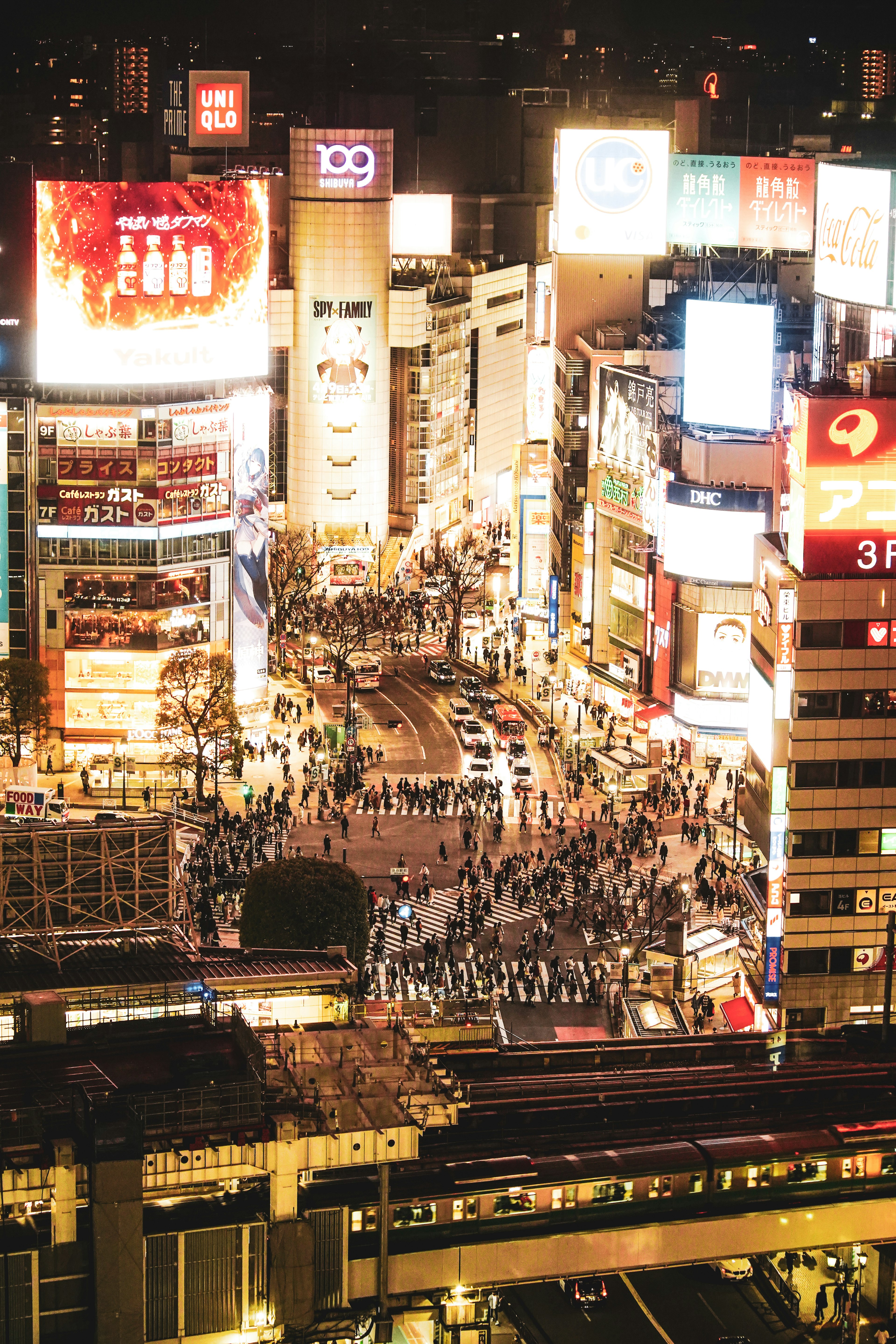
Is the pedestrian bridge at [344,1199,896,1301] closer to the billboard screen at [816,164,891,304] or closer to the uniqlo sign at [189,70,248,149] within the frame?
the billboard screen at [816,164,891,304]

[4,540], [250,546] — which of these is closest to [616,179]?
[250,546]

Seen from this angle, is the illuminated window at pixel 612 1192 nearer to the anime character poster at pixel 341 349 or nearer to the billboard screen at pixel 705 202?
the billboard screen at pixel 705 202

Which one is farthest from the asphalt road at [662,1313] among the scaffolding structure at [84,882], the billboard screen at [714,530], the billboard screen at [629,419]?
the billboard screen at [629,419]

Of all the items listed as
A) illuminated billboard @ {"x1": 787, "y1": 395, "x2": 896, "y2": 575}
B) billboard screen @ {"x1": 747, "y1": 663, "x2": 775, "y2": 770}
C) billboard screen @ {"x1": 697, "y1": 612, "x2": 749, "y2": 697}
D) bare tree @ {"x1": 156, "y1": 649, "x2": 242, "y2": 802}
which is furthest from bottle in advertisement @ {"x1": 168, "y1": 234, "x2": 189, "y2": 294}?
illuminated billboard @ {"x1": 787, "y1": 395, "x2": 896, "y2": 575}

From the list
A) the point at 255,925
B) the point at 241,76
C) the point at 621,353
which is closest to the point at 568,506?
the point at 621,353

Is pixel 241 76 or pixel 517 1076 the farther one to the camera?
pixel 241 76

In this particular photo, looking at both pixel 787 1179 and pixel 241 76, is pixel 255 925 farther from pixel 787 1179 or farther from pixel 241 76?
pixel 241 76

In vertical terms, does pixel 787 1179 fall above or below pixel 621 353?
below
